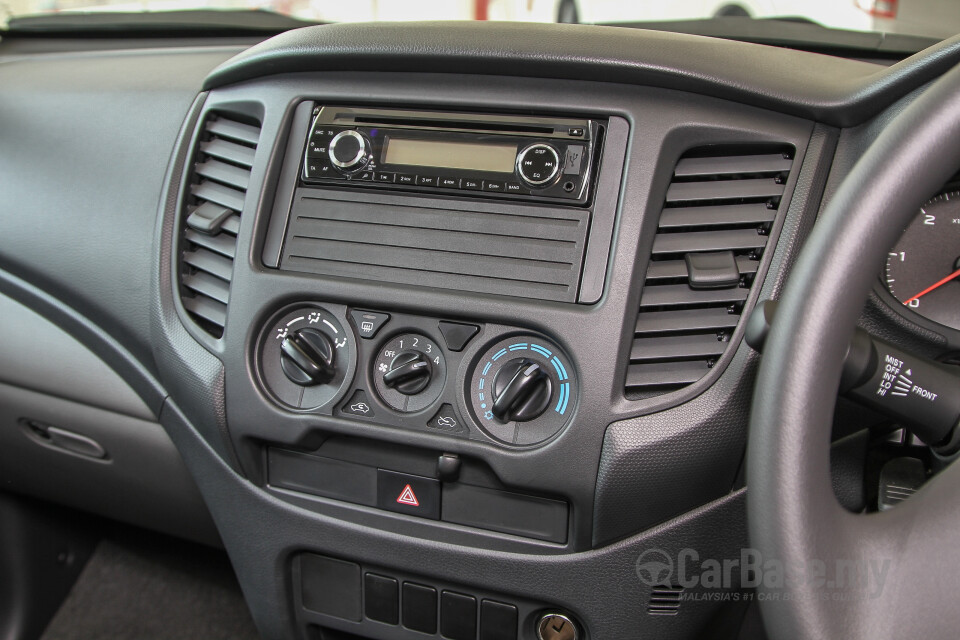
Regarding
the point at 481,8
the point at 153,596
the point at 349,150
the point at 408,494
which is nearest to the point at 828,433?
the point at 408,494

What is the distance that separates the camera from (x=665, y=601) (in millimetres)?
930

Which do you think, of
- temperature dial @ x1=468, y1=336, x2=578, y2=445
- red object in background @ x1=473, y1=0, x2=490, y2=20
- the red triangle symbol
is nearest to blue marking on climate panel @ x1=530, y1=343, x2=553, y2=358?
temperature dial @ x1=468, y1=336, x2=578, y2=445

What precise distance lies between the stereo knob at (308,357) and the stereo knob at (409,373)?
0.07 meters

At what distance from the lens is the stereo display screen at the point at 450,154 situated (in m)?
0.91

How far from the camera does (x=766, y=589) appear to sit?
583 mm

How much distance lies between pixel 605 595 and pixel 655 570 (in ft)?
0.21

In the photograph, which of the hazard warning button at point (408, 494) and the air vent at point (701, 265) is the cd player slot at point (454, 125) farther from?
the hazard warning button at point (408, 494)

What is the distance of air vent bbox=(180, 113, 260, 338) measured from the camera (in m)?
1.02

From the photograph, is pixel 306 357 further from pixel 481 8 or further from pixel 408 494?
pixel 481 8

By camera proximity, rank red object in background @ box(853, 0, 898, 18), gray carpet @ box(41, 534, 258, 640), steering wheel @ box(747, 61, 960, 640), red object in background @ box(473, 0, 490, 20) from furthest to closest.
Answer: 1. gray carpet @ box(41, 534, 258, 640)
2. red object in background @ box(473, 0, 490, 20)
3. red object in background @ box(853, 0, 898, 18)
4. steering wheel @ box(747, 61, 960, 640)

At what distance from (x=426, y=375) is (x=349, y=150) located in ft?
0.92

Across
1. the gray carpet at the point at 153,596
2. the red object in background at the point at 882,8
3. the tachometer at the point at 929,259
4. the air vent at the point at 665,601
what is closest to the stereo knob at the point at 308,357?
the air vent at the point at 665,601

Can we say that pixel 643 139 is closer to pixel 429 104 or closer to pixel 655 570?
pixel 429 104

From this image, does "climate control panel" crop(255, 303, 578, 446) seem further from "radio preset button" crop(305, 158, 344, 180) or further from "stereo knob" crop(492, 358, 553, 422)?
"radio preset button" crop(305, 158, 344, 180)
